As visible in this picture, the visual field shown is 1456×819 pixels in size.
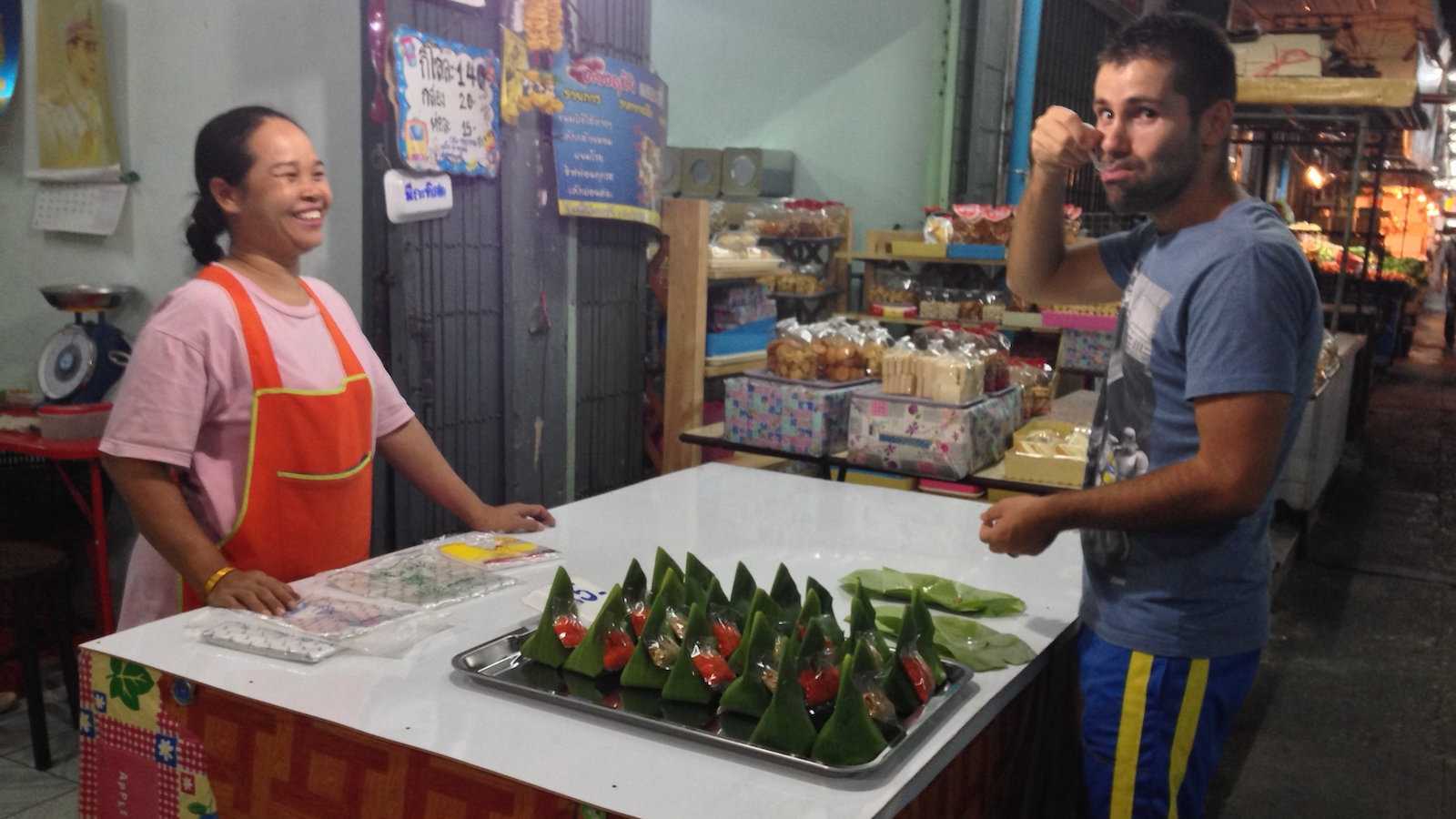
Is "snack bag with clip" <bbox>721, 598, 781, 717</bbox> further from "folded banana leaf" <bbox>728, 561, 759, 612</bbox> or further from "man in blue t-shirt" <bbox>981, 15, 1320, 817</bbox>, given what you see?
"man in blue t-shirt" <bbox>981, 15, 1320, 817</bbox>

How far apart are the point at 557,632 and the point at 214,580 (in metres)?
0.66

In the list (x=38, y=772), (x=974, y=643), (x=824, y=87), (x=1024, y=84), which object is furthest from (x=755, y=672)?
(x=824, y=87)

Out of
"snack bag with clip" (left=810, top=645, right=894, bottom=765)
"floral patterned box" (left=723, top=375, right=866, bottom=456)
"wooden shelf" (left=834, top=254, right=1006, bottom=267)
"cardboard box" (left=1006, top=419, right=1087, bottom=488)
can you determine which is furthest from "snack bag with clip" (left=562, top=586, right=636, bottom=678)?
"wooden shelf" (left=834, top=254, right=1006, bottom=267)

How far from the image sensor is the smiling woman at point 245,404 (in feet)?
6.12

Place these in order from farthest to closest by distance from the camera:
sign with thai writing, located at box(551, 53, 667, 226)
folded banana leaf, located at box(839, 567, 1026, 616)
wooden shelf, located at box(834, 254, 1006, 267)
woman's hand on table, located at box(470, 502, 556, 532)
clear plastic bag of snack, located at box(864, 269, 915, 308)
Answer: clear plastic bag of snack, located at box(864, 269, 915, 308) → wooden shelf, located at box(834, 254, 1006, 267) → sign with thai writing, located at box(551, 53, 667, 226) → woman's hand on table, located at box(470, 502, 556, 532) → folded banana leaf, located at box(839, 567, 1026, 616)

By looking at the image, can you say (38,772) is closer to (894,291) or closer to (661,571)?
(661,571)

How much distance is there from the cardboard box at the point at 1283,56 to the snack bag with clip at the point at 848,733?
5.57m

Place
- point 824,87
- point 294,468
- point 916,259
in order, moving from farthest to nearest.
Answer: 1. point 824,87
2. point 916,259
3. point 294,468

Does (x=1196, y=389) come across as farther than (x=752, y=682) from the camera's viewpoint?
Yes

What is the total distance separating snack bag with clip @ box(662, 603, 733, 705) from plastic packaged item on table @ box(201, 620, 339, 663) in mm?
485

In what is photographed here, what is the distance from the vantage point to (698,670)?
1.39m

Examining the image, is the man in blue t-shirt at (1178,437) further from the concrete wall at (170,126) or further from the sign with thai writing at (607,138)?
the sign with thai writing at (607,138)

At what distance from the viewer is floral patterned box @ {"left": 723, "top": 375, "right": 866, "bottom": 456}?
355 cm

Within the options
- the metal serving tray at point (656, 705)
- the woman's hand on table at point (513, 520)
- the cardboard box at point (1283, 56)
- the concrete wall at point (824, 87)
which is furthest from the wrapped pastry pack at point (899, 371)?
the concrete wall at point (824, 87)
